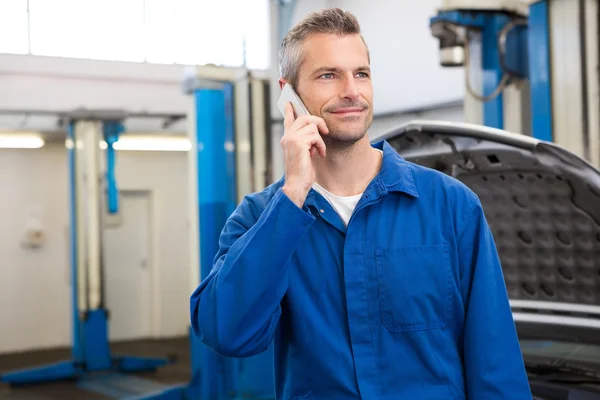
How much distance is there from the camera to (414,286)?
5.64ft

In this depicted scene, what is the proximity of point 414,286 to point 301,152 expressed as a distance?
0.42m

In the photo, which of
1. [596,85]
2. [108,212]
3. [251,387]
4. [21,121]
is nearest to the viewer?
[596,85]

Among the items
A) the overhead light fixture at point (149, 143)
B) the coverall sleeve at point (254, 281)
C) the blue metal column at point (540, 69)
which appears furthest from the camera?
the overhead light fixture at point (149, 143)

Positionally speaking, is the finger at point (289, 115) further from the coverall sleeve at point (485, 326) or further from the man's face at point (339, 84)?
the coverall sleeve at point (485, 326)

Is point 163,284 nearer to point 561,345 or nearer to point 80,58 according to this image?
point 80,58

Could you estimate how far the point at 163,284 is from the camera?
1210cm

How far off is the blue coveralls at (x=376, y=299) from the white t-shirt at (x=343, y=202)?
1.4 inches

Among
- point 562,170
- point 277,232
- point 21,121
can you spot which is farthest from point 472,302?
point 21,121

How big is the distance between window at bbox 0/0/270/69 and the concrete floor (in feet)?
15.2

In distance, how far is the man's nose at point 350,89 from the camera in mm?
1746

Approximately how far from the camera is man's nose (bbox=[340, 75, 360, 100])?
5.73 feet

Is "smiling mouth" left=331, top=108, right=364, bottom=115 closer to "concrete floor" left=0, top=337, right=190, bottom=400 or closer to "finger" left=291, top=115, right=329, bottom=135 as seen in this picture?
"finger" left=291, top=115, right=329, bottom=135

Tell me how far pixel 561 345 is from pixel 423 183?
46.7 inches

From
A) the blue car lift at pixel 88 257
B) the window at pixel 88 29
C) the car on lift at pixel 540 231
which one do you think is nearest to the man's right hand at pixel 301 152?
the car on lift at pixel 540 231
